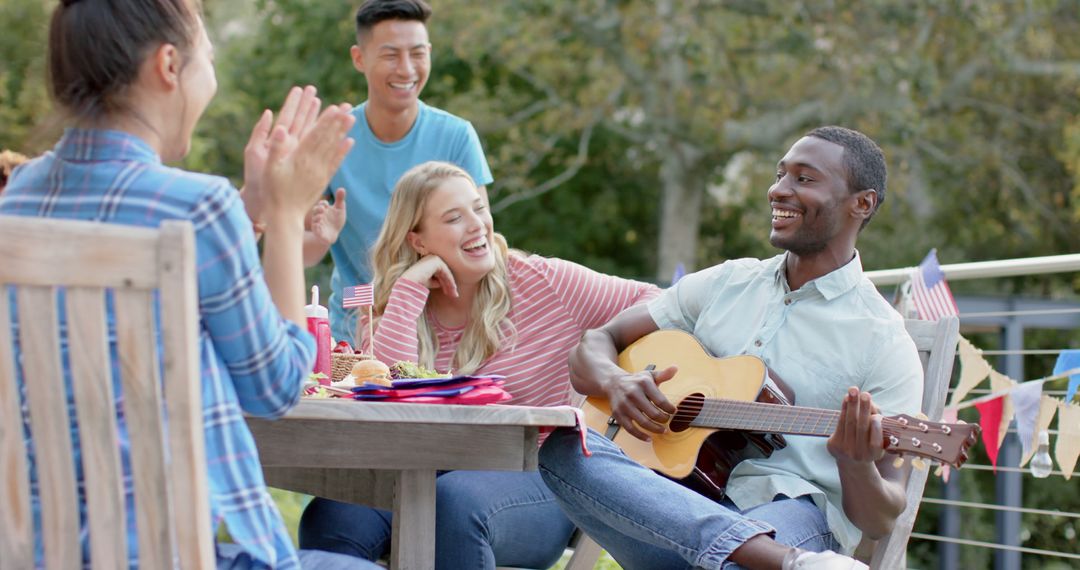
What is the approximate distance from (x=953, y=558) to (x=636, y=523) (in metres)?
9.89

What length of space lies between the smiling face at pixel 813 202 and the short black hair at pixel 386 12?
172cm

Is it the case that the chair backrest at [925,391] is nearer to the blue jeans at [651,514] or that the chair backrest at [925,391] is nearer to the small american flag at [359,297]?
the blue jeans at [651,514]

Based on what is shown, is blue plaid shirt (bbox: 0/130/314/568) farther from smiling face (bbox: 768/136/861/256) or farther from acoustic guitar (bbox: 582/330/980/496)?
smiling face (bbox: 768/136/861/256)

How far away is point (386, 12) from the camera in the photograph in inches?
171

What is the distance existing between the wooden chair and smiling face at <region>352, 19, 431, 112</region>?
179 cm

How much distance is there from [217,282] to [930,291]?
302 centimetres

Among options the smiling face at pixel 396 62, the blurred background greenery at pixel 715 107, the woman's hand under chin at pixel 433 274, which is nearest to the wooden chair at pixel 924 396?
the woman's hand under chin at pixel 433 274

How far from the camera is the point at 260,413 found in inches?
72.6

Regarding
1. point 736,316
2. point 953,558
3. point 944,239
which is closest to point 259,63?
point 944,239

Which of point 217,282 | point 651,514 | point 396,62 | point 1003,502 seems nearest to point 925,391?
point 651,514

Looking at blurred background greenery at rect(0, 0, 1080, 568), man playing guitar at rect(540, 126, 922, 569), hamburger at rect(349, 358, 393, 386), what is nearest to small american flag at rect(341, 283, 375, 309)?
hamburger at rect(349, 358, 393, 386)

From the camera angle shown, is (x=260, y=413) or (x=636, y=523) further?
(x=636, y=523)

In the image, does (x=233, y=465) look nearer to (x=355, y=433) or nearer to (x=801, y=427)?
(x=355, y=433)

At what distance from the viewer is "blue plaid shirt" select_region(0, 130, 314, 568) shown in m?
1.73
